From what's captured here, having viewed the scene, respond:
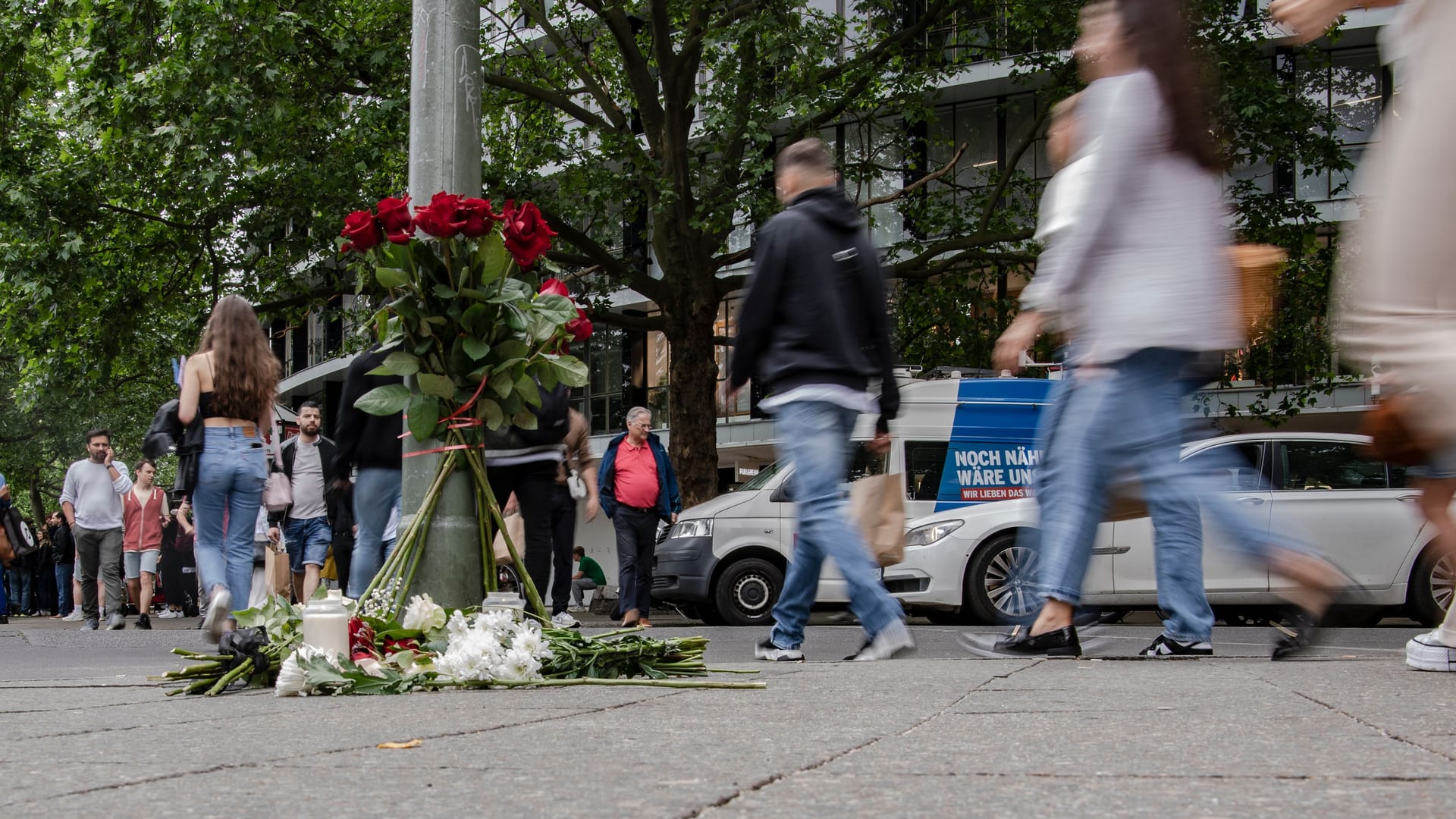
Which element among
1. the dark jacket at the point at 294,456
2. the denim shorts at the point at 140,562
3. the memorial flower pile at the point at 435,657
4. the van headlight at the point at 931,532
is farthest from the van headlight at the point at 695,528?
the memorial flower pile at the point at 435,657

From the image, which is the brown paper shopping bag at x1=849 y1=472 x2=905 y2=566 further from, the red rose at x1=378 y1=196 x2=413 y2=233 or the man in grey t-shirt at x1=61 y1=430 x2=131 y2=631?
the man in grey t-shirt at x1=61 y1=430 x2=131 y2=631

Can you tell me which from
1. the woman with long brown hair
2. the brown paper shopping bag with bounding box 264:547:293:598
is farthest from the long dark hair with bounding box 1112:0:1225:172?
the brown paper shopping bag with bounding box 264:547:293:598

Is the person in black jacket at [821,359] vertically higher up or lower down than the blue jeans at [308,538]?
higher up

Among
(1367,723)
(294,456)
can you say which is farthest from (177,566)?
(1367,723)

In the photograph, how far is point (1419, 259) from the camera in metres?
2.56

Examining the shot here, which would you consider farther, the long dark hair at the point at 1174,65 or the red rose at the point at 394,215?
the red rose at the point at 394,215

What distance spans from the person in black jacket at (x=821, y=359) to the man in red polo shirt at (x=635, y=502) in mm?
6031

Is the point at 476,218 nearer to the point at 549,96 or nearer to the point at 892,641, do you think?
the point at 892,641

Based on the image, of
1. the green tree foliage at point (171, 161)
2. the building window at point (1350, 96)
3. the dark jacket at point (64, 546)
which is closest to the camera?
the green tree foliage at point (171, 161)

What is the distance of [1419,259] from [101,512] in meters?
14.9

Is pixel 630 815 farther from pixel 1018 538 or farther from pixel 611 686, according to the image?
pixel 1018 538

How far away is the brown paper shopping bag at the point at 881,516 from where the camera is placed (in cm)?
609

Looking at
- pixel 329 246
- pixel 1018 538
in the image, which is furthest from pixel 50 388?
pixel 1018 538

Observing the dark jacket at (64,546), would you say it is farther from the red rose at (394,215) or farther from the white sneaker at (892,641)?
the white sneaker at (892,641)
